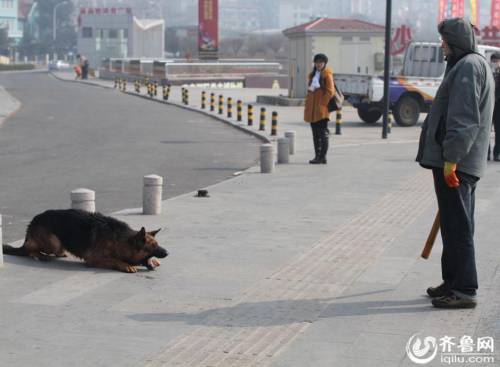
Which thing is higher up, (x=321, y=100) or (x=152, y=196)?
(x=321, y=100)

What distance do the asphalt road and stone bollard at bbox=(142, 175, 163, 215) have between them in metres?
0.84

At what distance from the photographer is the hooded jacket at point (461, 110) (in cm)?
723

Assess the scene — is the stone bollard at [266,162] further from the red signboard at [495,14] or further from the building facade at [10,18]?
the building facade at [10,18]

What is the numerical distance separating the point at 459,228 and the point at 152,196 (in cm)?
504

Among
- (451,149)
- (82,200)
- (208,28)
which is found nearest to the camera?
(451,149)

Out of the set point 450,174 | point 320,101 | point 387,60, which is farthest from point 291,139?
point 450,174

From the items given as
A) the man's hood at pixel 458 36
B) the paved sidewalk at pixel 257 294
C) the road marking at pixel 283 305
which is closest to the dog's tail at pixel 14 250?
the paved sidewalk at pixel 257 294

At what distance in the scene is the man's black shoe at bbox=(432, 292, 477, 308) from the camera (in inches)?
296

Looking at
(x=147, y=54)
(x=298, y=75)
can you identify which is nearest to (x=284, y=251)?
(x=298, y=75)

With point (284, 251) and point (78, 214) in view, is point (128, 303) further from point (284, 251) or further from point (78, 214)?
point (284, 251)

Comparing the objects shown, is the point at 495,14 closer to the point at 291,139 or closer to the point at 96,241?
the point at 291,139

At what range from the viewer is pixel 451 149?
285 inches

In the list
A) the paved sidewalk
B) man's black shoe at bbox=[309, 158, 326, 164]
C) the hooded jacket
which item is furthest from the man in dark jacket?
man's black shoe at bbox=[309, 158, 326, 164]

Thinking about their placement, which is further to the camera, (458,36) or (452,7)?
(452,7)
